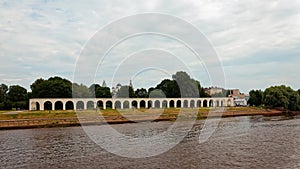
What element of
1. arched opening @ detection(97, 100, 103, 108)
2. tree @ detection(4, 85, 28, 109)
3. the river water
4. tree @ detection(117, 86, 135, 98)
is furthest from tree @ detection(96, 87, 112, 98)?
the river water

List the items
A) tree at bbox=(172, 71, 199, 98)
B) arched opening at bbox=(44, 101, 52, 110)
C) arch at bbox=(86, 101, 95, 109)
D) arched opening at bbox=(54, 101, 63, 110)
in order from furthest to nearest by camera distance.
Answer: tree at bbox=(172, 71, 199, 98)
arch at bbox=(86, 101, 95, 109)
arched opening at bbox=(54, 101, 63, 110)
arched opening at bbox=(44, 101, 52, 110)

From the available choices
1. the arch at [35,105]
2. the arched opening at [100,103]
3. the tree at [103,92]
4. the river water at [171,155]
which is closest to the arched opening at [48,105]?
the arch at [35,105]

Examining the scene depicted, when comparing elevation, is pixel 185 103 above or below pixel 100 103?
below

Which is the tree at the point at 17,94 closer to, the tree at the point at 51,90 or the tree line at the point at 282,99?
the tree at the point at 51,90

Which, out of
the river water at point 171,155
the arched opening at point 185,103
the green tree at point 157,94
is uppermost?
the green tree at point 157,94

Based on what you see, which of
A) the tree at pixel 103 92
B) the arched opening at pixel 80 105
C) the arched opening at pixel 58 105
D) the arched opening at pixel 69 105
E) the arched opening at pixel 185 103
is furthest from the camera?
the arched opening at pixel 185 103

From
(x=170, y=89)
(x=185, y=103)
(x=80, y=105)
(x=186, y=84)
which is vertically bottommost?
(x=185, y=103)

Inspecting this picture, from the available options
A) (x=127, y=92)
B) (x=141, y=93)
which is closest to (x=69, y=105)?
(x=127, y=92)

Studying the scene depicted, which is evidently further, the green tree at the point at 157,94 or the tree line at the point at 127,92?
the green tree at the point at 157,94

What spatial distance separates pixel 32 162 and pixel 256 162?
16.0m

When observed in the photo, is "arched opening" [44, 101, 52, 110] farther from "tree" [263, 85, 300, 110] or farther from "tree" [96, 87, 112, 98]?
"tree" [263, 85, 300, 110]

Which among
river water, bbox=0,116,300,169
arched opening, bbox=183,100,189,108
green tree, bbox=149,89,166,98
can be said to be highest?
green tree, bbox=149,89,166,98

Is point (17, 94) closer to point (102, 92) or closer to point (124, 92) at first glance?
point (102, 92)

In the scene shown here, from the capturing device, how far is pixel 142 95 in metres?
120
